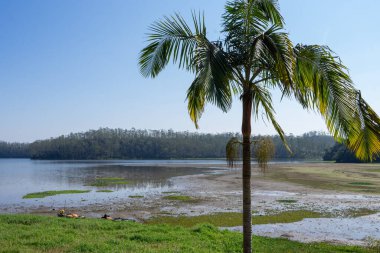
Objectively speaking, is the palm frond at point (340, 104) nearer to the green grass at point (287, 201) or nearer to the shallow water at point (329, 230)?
the shallow water at point (329, 230)

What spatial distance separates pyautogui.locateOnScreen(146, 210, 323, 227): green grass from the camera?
77.8ft

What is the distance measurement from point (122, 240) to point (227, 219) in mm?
12159

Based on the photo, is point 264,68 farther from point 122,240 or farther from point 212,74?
point 122,240

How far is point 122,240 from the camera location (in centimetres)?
1386

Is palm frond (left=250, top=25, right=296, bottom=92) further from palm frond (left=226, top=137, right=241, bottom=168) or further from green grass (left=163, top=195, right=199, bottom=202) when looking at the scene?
green grass (left=163, top=195, right=199, bottom=202)

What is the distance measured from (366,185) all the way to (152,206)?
96.9 feet

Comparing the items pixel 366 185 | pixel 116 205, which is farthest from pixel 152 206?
pixel 366 185

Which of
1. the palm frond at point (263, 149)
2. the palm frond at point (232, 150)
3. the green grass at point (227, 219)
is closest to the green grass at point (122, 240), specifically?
the palm frond at point (232, 150)

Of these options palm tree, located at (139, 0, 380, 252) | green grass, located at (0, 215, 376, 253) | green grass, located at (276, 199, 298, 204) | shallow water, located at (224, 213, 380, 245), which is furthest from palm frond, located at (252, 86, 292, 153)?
green grass, located at (276, 199, 298, 204)

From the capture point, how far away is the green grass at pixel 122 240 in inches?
486

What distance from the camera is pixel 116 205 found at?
32.6 meters

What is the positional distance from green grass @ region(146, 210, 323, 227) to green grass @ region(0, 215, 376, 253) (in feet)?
20.1

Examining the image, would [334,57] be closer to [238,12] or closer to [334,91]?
[334,91]

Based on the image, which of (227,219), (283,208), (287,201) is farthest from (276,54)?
(287,201)
